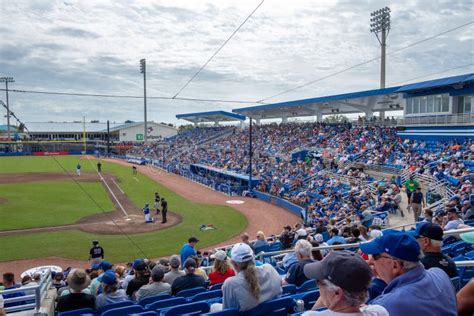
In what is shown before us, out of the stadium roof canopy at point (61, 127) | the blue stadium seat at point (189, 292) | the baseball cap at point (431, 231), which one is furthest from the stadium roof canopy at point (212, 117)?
the baseball cap at point (431, 231)

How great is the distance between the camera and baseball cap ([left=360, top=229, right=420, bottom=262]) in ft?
8.48

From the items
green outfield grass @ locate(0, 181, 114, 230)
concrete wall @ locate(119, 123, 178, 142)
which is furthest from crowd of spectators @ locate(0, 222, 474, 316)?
concrete wall @ locate(119, 123, 178, 142)

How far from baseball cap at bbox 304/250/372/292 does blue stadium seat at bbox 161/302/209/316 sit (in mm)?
2846

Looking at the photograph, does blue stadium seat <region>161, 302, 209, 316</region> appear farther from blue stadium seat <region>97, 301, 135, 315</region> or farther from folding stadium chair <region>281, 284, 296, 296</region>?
folding stadium chair <region>281, 284, 296, 296</region>

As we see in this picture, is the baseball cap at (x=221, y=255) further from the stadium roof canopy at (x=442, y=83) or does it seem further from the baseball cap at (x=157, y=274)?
the stadium roof canopy at (x=442, y=83)

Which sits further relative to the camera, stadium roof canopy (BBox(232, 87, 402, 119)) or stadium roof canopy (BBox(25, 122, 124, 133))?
stadium roof canopy (BBox(25, 122, 124, 133))

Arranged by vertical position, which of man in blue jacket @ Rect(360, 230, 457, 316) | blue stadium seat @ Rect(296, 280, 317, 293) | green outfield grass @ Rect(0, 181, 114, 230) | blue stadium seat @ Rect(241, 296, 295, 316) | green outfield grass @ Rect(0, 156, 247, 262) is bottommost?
green outfield grass @ Rect(0, 156, 247, 262)

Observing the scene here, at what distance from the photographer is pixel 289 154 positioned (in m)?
36.8

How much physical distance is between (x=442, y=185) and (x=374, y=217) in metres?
4.44

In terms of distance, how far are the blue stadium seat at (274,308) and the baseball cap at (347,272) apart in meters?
2.03

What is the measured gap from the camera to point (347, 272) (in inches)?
83.2

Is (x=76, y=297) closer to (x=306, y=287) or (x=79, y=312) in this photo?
Answer: (x=79, y=312)

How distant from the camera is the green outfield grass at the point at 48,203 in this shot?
71.4ft

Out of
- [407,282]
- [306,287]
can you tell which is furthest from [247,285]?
[407,282]
